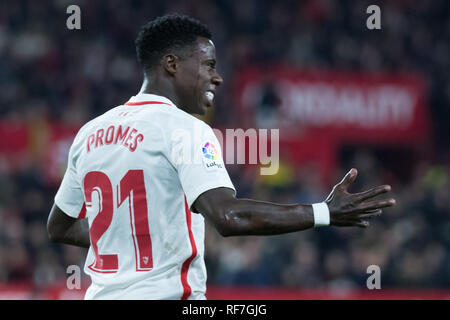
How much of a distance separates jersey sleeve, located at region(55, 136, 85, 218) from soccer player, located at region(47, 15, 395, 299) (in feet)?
0.63

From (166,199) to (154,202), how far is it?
52mm

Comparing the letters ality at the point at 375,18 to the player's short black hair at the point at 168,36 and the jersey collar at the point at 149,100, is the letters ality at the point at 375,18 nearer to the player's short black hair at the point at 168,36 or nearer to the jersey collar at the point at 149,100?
the player's short black hair at the point at 168,36

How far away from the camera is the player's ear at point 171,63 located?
371 centimetres

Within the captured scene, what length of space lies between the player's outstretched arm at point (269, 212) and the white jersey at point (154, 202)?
0.22ft

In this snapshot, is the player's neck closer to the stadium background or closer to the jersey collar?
the jersey collar

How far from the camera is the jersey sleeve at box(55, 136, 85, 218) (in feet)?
12.8

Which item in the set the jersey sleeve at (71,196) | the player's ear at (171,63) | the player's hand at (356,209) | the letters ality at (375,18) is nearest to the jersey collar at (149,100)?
the player's ear at (171,63)

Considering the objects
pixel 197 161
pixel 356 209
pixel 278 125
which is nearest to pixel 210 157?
pixel 197 161

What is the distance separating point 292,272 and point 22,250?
3230 millimetres

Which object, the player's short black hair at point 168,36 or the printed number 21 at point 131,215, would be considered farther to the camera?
the player's short black hair at point 168,36

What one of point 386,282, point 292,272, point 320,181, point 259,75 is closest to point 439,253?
point 386,282

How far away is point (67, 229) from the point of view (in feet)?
13.4

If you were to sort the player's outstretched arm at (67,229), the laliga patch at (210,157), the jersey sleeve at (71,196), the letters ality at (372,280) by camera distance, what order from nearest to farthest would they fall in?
the laliga patch at (210,157)
the jersey sleeve at (71,196)
the player's outstretched arm at (67,229)
the letters ality at (372,280)

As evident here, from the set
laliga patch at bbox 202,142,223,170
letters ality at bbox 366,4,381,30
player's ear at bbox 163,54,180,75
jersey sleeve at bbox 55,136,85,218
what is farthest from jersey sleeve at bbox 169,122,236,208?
letters ality at bbox 366,4,381,30
